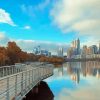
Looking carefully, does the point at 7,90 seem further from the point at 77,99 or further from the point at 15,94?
the point at 77,99

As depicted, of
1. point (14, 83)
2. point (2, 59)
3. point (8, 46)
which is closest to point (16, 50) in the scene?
point (8, 46)

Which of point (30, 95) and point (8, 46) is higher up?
point (8, 46)

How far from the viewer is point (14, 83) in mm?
16219

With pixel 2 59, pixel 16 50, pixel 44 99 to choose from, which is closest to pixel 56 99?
pixel 44 99

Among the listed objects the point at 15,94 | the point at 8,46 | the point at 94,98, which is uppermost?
the point at 8,46

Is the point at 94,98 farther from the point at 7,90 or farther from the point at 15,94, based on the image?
the point at 7,90

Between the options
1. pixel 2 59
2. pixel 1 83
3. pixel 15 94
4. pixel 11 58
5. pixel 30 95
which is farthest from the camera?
pixel 11 58

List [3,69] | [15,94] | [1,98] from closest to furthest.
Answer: [1,98]
[15,94]
[3,69]

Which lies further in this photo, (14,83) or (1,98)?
(14,83)

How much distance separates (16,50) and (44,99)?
77.5 meters

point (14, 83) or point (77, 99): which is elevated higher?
point (14, 83)

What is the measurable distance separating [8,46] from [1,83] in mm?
94020

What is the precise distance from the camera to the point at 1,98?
12891 millimetres

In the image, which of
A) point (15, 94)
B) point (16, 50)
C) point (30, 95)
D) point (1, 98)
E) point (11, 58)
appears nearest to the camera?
point (1, 98)
